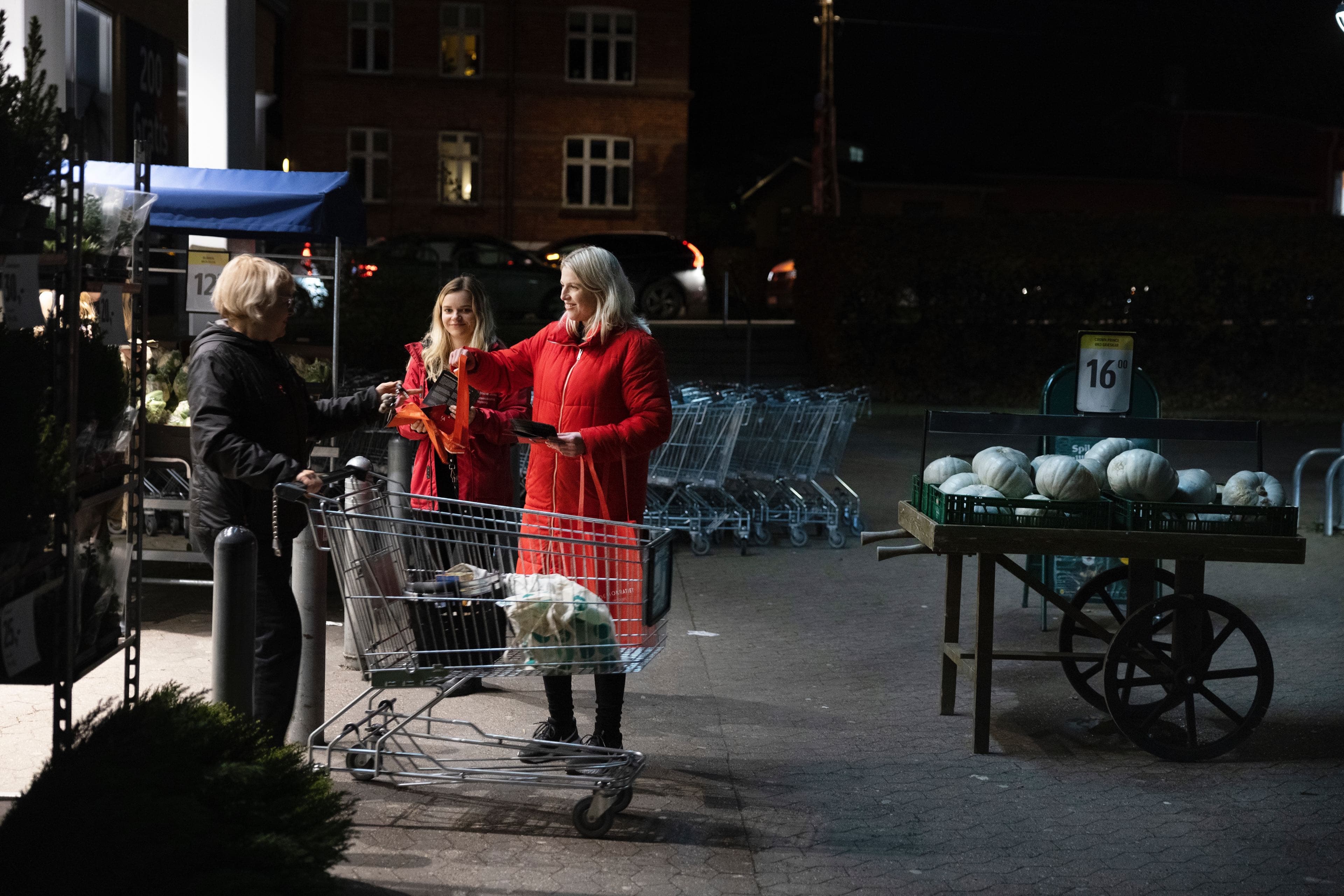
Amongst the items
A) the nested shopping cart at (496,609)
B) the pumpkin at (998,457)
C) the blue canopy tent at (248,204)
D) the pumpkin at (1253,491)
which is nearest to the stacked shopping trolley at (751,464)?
the blue canopy tent at (248,204)

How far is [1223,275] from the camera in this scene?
21422mm

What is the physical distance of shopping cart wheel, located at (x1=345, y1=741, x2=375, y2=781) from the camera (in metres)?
5.04

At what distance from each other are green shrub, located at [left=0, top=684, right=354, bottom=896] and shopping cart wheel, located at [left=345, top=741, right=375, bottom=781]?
1.00m

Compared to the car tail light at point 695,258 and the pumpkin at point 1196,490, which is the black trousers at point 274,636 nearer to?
the pumpkin at point 1196,490

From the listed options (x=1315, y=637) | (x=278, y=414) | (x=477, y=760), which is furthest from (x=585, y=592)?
(x=1315, y=637)

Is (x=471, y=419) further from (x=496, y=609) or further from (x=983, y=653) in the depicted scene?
(x=983, y=653)

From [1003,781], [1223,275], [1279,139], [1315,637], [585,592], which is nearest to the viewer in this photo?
[585,592]

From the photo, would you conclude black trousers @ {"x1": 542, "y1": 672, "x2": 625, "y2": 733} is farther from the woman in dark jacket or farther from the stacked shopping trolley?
the stacked shopping trolley

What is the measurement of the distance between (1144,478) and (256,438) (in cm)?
356

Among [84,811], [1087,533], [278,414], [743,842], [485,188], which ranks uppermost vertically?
[485,188]

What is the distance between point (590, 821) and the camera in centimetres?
470

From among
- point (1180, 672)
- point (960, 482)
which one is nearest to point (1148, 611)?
point (1180, 672)

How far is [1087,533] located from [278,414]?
3.23m

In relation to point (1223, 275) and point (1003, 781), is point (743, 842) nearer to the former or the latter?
point (1003, 781)
